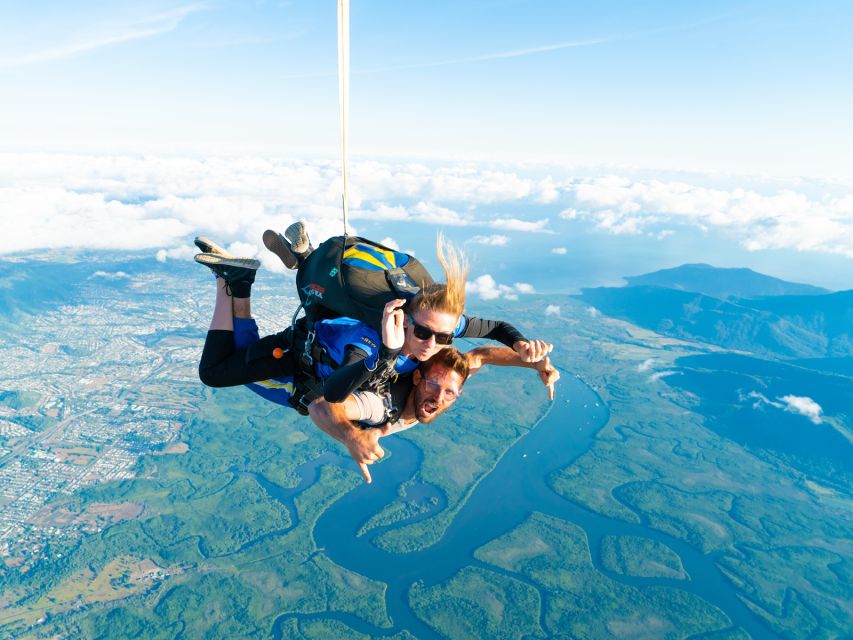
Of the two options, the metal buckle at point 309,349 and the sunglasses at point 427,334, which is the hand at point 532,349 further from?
the metal buckle at point 309,349

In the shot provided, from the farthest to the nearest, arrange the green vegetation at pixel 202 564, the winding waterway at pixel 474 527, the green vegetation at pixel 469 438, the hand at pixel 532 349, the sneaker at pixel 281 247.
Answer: the green vegetation at pixel 469 438
the winding waterway at pixel 474 527
the green vegetation at pixel 202 564
the sneaker at pixel 281 247
the hand at pixel 532 349

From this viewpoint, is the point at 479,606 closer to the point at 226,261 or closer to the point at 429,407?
the point at 429,407

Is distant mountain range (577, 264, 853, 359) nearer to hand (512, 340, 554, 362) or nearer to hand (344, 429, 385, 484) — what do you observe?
hand (512, 340, 554, 362)

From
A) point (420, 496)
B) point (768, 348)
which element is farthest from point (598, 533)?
point (768, 348)

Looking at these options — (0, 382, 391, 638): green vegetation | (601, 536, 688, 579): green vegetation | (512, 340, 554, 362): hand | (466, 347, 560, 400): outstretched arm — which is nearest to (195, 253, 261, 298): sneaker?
(466, 347, 560, 400): outstretched arm

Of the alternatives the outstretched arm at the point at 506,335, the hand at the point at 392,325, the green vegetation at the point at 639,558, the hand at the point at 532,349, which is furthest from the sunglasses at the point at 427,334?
the green vegetation at the point at 639,558

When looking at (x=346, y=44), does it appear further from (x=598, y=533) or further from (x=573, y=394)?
(x=573, y=394)

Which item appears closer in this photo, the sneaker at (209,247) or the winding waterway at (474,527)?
the sneaker at (209,247)
